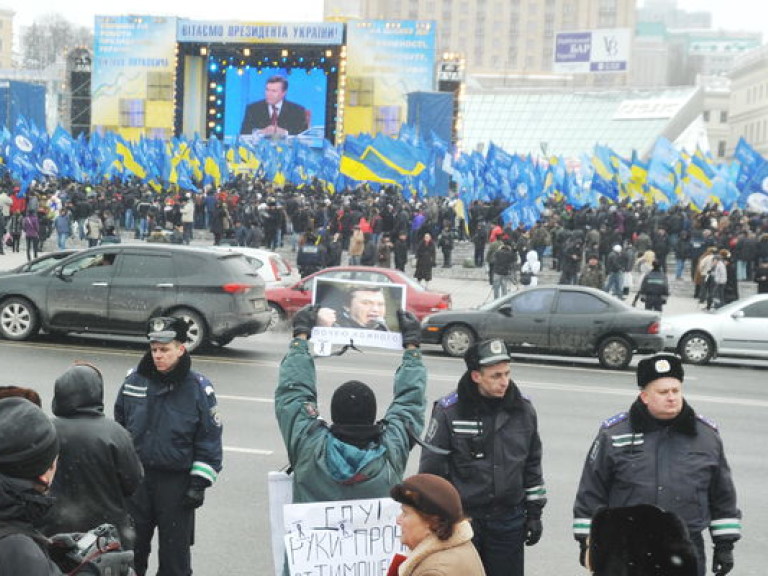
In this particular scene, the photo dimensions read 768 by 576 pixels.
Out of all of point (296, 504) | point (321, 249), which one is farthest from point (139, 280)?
point (296, 504)

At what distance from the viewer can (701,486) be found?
17.0 feet

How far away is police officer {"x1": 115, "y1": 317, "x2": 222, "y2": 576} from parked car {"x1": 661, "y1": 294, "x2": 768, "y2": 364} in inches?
555

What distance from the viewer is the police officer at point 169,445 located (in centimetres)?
584

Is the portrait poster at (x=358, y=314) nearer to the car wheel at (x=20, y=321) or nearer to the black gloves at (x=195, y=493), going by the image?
the black gloves at (x=195, y=493)

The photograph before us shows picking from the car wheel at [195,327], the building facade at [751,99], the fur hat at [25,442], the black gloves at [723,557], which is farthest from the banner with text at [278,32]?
the building facade at [751,99]

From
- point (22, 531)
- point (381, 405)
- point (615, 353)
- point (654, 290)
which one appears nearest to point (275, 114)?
point (654, 290)

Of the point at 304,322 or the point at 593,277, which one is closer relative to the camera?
the point at 304,322

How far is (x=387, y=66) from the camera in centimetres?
5847

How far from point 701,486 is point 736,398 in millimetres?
10067

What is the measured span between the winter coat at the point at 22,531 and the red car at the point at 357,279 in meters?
16.7

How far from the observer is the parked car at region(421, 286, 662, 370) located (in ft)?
57.7

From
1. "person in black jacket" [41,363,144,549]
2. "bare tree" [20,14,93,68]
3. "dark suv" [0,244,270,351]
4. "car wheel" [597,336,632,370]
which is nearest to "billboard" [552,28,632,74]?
"bare tree" [20,14,93,68]

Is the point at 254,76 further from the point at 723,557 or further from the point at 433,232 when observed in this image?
the point at 723,557

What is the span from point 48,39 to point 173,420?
452 feet
